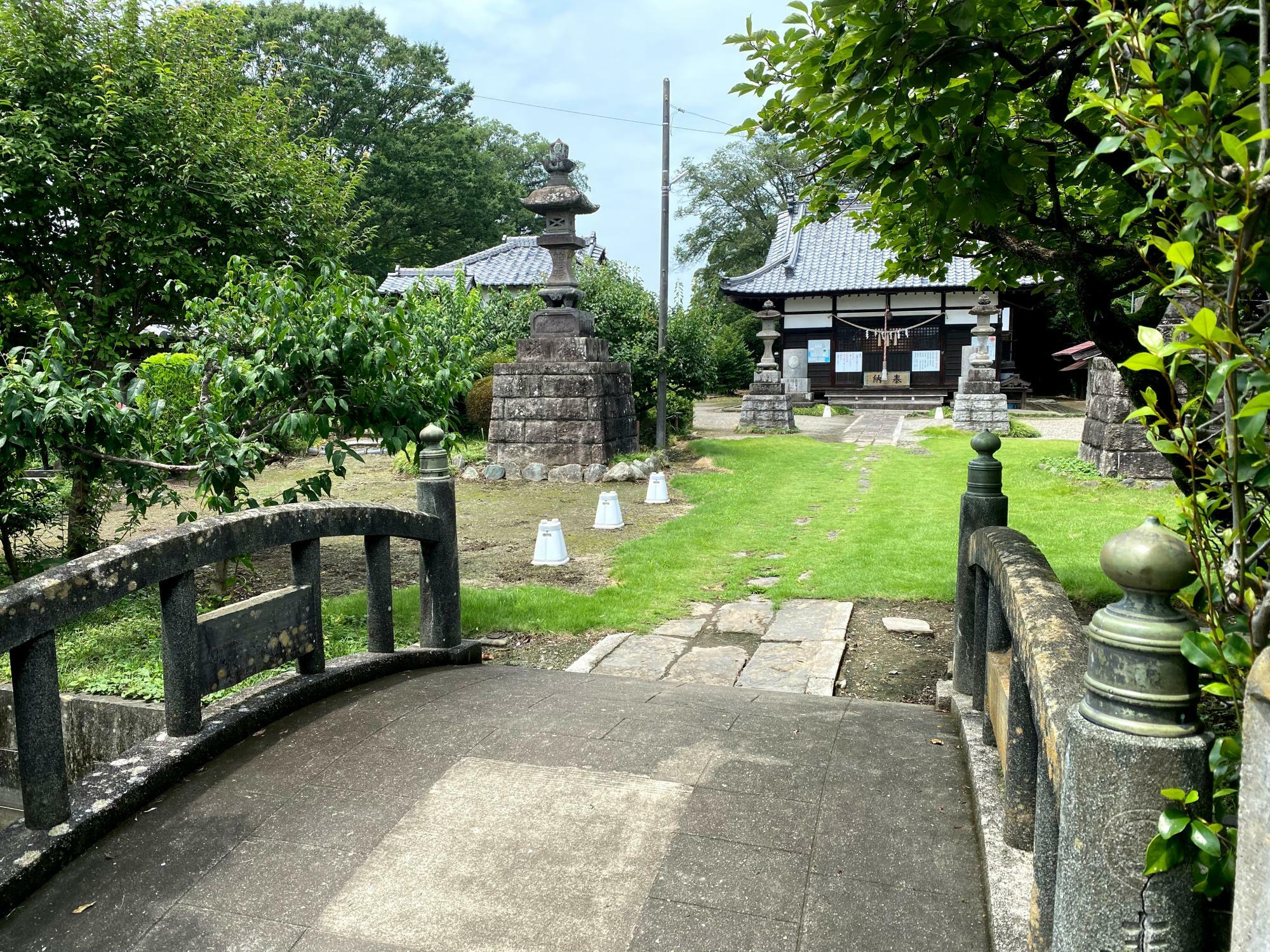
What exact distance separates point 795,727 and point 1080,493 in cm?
952

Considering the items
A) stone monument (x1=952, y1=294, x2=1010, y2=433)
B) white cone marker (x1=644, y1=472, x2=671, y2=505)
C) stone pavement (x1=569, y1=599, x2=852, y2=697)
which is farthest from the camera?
stone monument (x1=952, y1=294, x2=1010, y2=433)

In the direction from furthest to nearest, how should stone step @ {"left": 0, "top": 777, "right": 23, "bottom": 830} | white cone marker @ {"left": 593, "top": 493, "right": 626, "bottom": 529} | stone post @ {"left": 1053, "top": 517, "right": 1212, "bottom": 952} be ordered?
white cone marker @ {"left": 593, "top": 493, "right": 626, "bottom": 529} → stone step @ {"left": 0, "top": 777, "right": 23, "bottom": 830} → stone post @ {"left": 1053, "top": 517, "right": 1212, "bottom": 952}

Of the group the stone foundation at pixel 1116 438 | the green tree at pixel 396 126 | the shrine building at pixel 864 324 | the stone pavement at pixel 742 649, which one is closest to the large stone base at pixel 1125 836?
the stone pavement at pixel 742 649

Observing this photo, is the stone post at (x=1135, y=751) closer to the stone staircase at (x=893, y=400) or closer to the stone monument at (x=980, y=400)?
the stone monument at (x=980, y=400)

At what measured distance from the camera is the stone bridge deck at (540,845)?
236cm

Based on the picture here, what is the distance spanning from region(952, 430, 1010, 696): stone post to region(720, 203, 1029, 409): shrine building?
26423mm

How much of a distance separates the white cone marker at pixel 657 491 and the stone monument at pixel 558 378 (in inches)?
96.4

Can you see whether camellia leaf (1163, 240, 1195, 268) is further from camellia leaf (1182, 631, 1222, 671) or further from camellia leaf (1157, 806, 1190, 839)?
camellia leaf (1157, 806, 1190, 839)

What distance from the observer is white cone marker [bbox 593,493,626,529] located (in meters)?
10.4

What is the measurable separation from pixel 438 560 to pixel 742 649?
227 cm

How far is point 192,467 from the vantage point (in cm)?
540

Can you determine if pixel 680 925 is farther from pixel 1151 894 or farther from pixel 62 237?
pixel 62 237

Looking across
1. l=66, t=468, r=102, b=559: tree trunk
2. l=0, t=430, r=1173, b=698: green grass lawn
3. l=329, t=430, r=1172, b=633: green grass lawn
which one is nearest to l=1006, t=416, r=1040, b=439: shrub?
l=329, t=430, r=1172, b=633: green grass lawn

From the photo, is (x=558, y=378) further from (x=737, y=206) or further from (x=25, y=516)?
(x=737, y=206)
